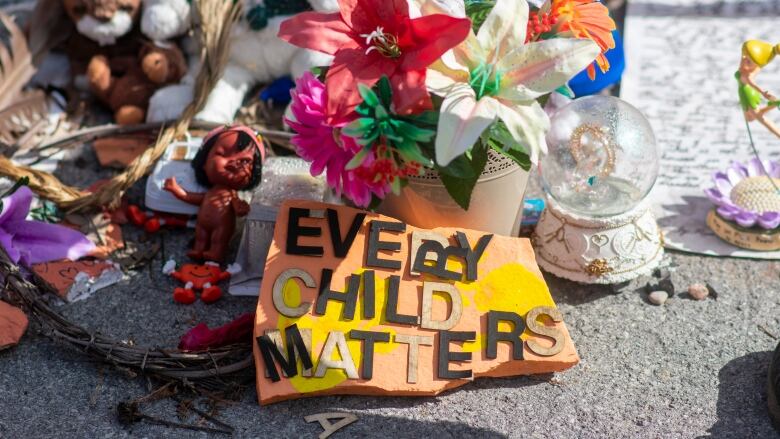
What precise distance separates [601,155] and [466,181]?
18.6 inches

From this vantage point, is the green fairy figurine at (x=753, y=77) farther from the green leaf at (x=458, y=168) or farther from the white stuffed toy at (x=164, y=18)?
the white stuffed toy at (x=164, y=18)

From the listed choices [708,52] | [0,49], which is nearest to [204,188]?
[0,49]

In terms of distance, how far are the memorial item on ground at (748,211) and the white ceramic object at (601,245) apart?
0.31 m

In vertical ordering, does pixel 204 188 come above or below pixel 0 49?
below

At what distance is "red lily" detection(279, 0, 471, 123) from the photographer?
188 cm

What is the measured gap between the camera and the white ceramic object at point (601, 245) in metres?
2.35

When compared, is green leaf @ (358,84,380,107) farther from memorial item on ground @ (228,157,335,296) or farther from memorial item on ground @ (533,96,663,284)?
memorial item on ground @ (533,96,663,284)

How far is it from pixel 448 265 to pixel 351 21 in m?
0.68

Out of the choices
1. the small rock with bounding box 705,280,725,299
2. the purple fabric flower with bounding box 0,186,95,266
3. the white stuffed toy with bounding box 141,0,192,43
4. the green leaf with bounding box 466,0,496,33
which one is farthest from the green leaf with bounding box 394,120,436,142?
the white stuffed toy with bounding box 141,0,192,43

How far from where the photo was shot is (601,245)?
235 cm

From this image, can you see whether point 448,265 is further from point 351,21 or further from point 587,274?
point 351,21

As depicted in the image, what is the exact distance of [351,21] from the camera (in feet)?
6.43

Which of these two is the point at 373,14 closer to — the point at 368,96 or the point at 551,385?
the point at 368,96

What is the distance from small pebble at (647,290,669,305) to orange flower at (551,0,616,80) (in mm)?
697
